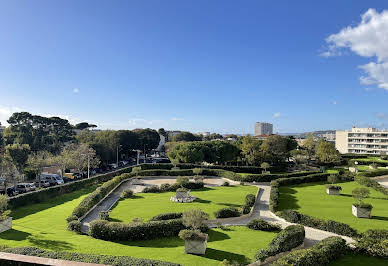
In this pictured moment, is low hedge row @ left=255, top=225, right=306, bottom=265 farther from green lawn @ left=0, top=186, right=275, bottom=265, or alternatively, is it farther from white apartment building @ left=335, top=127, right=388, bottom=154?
white apartment building @ left=335, top=127, right=388, bottom=154

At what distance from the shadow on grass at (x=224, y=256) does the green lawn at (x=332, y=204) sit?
34.3ft

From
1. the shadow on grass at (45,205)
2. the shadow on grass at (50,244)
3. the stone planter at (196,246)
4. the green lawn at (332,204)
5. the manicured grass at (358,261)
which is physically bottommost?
the shadow on grass at (45,205)

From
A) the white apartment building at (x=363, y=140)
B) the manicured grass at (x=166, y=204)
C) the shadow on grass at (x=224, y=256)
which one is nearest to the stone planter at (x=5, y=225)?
the manicured grass at (x=166, y=204)

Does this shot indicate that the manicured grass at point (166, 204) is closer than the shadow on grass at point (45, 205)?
Yes

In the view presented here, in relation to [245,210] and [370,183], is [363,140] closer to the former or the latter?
[370,183]

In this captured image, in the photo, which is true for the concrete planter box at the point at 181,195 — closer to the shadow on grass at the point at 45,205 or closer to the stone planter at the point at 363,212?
the shadow on grass at the point at 45,205

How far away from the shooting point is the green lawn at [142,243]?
1270 centimetres

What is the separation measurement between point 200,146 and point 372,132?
69006 millimetres

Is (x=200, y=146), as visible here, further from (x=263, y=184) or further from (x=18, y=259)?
(x=18, y=259)

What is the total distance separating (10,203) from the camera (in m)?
23.4

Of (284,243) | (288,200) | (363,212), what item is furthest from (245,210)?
(363,212)

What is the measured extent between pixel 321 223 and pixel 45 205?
82.9 feet

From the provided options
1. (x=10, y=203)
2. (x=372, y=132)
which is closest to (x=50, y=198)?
(x=10, y=203)

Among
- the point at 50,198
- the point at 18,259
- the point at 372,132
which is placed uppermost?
the point at 372,132
